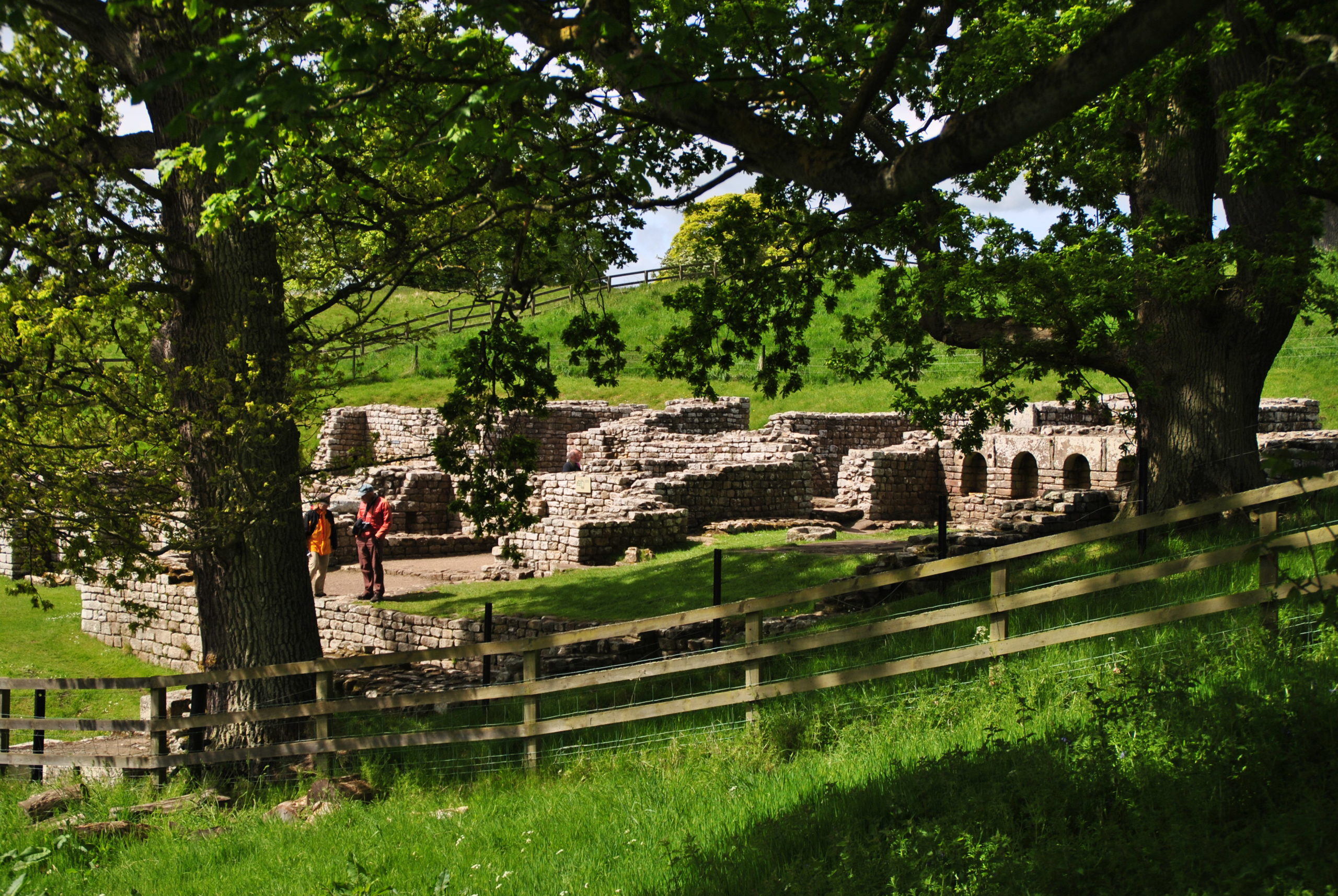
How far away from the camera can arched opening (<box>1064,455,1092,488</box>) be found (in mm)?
21734

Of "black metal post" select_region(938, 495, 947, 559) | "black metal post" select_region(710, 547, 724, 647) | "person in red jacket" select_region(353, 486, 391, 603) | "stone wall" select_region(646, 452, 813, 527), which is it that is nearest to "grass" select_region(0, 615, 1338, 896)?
"black metal post" select_region(710, 547, 724, 647)

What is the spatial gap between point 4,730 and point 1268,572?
11.8 meters

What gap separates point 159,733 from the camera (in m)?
9.60

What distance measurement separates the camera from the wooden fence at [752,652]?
20.3 feet

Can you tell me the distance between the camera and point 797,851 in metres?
4.94

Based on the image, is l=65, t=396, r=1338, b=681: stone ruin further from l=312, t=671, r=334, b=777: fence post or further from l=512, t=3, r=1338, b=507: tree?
l=312, t=671, r=334, b=777: fence post

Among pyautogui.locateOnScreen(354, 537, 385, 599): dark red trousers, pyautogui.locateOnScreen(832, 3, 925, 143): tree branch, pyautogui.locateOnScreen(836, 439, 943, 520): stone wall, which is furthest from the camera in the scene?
pyautogui.locateOnScreen(836, 439, 943, 520): stone wall

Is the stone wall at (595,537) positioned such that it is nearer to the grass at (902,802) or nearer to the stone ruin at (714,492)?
the stone ruin at (714,492)

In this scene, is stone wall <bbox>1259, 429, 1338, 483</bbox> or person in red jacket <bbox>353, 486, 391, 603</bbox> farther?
person in red jacket <bbox>353, 486, 391, 603</bbox>

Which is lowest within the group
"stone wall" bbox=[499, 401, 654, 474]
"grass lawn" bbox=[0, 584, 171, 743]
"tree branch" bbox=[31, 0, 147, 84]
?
"grass lawn" bbox=[0, 584, 171, 743]

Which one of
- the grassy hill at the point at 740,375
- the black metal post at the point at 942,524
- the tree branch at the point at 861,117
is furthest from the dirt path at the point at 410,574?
the tree branch at the point at 861,117

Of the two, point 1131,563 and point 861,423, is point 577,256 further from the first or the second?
point 861,423

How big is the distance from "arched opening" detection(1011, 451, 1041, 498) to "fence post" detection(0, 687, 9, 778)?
18.2 meters

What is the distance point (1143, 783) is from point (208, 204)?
6778 mm
